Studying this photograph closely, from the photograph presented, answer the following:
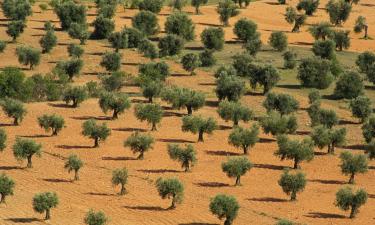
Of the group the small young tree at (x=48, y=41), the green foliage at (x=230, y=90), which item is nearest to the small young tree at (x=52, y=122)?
the green foliage at (x=230, y=90)

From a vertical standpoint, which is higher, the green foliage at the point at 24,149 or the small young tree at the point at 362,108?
the green foliage at the point at 24,149

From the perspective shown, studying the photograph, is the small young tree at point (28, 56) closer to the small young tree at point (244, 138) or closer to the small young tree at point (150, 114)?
the small young tree at point (150, 114)

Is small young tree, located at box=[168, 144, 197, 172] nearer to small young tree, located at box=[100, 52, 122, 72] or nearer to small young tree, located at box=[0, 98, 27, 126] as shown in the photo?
small young tree, located at box=[0, 98, 27, 126]

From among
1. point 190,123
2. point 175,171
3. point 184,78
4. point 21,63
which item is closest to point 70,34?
point 21,63

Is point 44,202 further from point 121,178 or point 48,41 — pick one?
point 48,41

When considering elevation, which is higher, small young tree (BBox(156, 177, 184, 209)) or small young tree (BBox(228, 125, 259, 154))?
small young tree (BBox(156, 177, 184, 209))

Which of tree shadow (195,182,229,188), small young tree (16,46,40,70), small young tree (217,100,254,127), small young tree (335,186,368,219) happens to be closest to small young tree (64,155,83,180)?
tree shadow (195,182,229,188)
